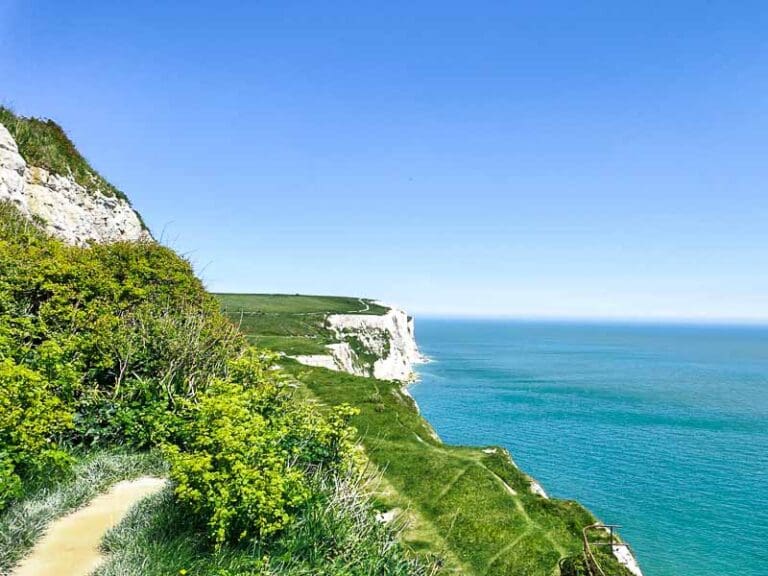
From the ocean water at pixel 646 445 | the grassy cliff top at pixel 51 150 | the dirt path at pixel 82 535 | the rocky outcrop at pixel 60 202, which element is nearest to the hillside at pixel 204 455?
the dirt path at pixel 82 535

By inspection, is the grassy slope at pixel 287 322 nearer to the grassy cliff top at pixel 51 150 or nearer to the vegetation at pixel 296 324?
the vegetation at pixel 296 324

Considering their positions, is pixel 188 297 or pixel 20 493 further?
pixel 188 297

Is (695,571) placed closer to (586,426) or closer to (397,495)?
(397,495)

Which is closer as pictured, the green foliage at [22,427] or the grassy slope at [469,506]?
the green foliage at [22,427]

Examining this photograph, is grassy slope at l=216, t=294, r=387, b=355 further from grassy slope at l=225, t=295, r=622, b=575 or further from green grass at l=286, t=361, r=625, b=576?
green grass at l=286, t=361, r=625, b=576

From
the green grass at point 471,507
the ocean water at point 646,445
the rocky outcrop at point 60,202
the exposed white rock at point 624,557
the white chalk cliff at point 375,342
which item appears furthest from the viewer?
the white chalk cliff at point 375,342

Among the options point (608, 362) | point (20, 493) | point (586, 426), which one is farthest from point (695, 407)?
point (20, 493)

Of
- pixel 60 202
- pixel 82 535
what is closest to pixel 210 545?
pixel 82 535
